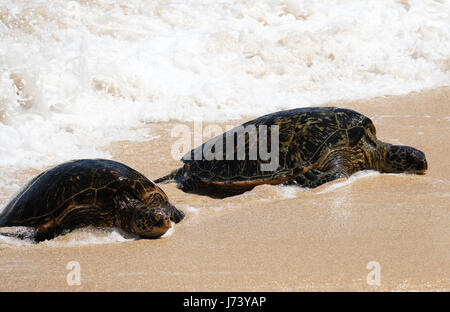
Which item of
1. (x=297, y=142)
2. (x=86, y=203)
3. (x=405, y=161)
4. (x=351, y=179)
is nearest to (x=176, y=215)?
(x=86, y=203)

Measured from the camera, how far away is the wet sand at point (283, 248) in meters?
3.04

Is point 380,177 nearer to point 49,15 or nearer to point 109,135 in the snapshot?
point 109,135

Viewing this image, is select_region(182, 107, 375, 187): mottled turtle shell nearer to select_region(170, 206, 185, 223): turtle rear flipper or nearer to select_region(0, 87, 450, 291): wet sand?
select_region(0, 87, 450, 291): wet sand

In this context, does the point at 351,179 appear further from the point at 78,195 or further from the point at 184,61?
the point at 184,61

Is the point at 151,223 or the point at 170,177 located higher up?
the point at 151,223

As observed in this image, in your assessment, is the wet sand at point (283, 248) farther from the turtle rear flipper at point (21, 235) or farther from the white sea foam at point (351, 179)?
the turtle rear flipper at point (21, 235)

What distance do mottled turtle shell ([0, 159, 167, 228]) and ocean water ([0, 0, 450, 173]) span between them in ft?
7.14

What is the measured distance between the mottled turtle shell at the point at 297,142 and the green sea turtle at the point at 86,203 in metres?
0.96

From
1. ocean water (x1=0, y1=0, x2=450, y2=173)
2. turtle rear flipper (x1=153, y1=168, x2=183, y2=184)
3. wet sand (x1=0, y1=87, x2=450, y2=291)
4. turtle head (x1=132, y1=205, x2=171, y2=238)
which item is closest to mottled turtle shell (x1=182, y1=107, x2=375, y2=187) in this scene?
wet sand (x1=0, y1=87, x2=450, y2=291)

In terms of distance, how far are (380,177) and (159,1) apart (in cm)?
798

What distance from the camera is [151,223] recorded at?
3807 millimetres

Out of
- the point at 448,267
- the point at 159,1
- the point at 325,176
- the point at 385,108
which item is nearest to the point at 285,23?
the point at 159,1

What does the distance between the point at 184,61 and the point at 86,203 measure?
6055 millimetres

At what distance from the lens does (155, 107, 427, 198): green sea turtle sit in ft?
16.0
